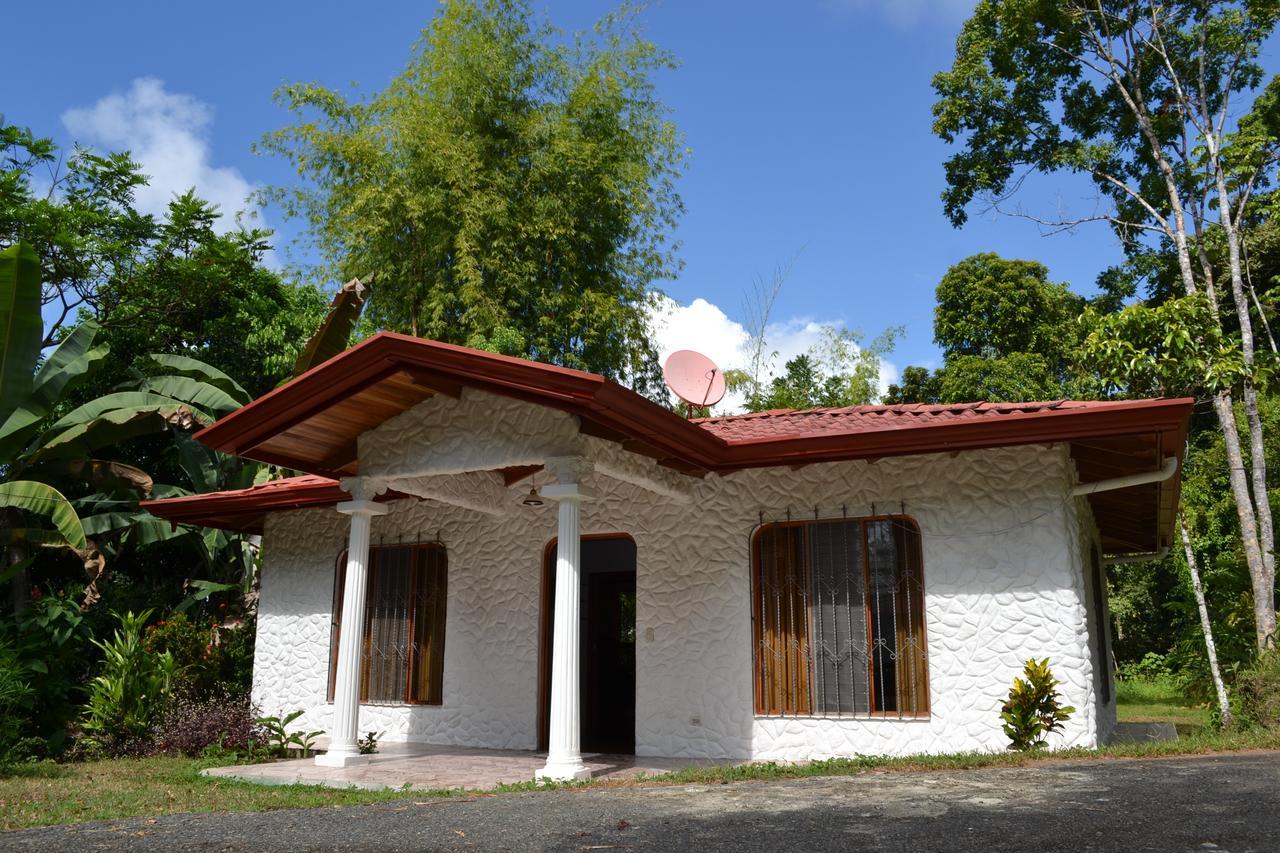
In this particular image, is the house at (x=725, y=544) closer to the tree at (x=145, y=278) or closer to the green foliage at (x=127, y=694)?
the green foliage at (x=127, y=694)

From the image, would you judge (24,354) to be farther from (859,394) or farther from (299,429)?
(859,394)

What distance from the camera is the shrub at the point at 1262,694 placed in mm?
8352

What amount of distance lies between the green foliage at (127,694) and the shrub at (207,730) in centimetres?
19

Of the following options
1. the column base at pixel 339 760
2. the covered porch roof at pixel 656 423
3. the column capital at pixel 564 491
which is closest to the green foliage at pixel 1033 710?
the covered porch roof at pixel 656 423

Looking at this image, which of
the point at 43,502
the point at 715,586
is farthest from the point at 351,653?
the point at 43,502

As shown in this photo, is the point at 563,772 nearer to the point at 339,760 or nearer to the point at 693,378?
the point at 339,760

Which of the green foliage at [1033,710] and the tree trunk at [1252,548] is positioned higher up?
the tree trunk at [1252,548]

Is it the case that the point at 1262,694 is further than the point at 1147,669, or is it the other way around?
the point at 1147,669

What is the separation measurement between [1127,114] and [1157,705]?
1043 cm

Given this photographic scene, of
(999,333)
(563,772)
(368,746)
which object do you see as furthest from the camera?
(999,333)

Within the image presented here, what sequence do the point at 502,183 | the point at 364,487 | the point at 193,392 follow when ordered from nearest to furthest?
the point at 364,487
the point at 193,392
the point at 502,183

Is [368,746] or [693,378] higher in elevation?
[693,378]

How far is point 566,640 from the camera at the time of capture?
7500 millimetres

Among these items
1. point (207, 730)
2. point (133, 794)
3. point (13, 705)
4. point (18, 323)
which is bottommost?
point (133, 794)
